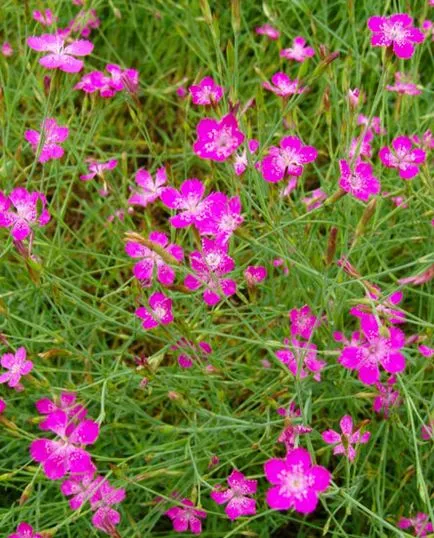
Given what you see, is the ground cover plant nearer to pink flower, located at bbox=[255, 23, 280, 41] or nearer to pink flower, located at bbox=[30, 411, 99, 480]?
pink flower, located at bbox=[30, 411, 99, 480]

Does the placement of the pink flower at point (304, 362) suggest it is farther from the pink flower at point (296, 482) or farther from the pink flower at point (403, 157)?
the pink flower at point (403, 157)

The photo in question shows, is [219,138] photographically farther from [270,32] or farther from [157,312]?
[270,32]

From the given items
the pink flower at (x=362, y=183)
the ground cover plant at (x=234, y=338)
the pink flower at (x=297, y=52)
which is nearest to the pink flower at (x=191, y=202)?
the ground cover plant at (x=234, y=338)

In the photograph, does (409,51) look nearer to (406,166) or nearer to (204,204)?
(406,166)

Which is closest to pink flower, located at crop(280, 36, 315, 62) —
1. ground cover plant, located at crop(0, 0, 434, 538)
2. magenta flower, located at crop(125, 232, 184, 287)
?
ground cover plant, located at crop(0, 0, 434, 538)

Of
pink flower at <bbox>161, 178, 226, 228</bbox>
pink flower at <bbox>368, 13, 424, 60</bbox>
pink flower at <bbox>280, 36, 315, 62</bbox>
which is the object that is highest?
pink flower at <bbox>368, 13, 424, 60</bbox>

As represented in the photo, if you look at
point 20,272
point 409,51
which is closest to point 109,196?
point 20,272
